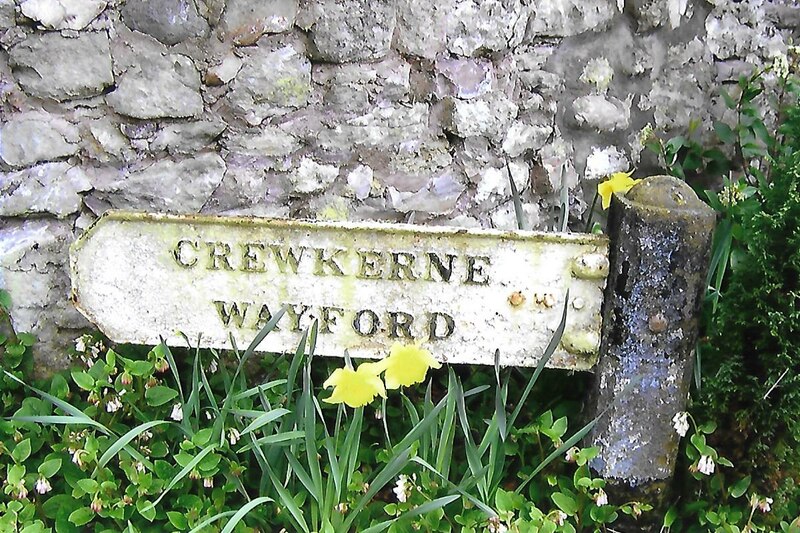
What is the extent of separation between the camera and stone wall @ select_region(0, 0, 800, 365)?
1826mm

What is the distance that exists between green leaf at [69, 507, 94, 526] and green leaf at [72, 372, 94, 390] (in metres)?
0.30

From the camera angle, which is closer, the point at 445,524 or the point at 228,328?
the point at 445,524

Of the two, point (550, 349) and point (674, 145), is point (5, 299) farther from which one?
point (674, 145)

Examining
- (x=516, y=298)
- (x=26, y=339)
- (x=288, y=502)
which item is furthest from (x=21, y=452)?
(x=516, y=298)

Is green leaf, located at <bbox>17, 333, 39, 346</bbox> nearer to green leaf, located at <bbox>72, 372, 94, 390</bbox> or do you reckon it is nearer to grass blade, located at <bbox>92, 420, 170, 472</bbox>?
green leaf, located at <bbox>72, 372, 94, 390</bbox>

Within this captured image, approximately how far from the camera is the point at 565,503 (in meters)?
1.78

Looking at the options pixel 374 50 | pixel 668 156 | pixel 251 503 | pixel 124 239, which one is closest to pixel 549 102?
pixel 668 156

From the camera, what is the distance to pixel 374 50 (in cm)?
193

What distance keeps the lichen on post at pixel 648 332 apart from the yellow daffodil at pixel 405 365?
449 millimetres

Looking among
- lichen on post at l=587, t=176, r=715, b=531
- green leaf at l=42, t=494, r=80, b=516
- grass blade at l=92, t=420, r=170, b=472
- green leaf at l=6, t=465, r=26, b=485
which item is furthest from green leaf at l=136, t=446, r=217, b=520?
lichen on post at l=587, t=176, r=715, b=531

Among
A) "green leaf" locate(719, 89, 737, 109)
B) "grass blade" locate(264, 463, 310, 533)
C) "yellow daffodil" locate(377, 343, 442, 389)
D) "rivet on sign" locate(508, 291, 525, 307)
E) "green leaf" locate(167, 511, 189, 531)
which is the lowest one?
"green leaf" locate(167, 511, 189, 531)

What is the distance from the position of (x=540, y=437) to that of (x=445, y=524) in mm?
360

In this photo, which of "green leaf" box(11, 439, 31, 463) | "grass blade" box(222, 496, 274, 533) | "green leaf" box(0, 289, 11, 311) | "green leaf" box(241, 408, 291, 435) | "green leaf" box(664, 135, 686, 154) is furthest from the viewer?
"green leaf" box(664, 135, 686, 154)

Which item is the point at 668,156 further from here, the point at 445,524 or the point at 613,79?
the point at 445,524
